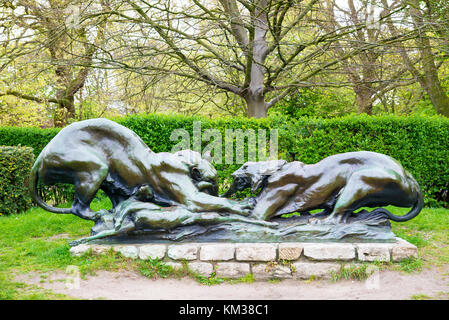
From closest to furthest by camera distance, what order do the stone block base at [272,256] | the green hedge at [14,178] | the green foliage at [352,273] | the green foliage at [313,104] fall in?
the green foliage at [352,273] < the stone block base at [272,256] < the green hedge at [14,178] < the green foliage at [313,104]

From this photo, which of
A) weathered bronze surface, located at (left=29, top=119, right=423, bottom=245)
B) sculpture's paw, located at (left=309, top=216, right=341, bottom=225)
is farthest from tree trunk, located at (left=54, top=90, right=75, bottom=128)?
sculpture's paw, located at (left=309, top=216, right=341, bottom=225)

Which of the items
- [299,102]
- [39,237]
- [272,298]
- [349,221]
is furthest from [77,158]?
[299,102]

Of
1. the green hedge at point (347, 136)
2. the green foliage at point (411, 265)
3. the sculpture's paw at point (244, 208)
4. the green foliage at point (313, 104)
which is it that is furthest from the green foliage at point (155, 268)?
the green foliage at point (313, 104)

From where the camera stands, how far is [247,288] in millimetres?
4105

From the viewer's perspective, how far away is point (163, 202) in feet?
16.1

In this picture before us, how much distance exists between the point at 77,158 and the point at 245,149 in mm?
3745

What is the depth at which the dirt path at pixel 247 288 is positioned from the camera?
3.78 m

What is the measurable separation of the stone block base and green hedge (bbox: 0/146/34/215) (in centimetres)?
453

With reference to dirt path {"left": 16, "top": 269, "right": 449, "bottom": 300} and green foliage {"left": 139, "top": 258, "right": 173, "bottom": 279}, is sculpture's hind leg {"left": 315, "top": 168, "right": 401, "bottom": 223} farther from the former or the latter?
green foliage {"left": 139, "top": 258, "right": 173, "bottom": 279}

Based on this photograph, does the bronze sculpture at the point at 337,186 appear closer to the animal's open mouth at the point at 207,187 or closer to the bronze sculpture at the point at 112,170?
the bronze sculpture at the point at 112,170

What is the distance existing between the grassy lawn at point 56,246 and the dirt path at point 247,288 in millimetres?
156

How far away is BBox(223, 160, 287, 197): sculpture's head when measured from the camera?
16.2ft

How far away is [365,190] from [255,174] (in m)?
1.40
